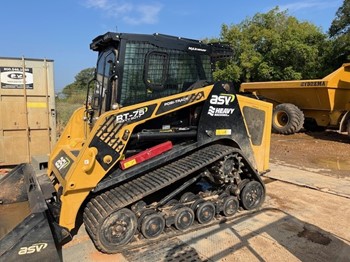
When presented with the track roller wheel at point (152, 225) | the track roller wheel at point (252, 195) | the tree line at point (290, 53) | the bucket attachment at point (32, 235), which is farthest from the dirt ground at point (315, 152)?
the tree line at point (290, 53)

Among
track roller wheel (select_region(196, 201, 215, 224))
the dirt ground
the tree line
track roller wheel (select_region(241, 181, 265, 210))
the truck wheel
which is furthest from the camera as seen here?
the tree line

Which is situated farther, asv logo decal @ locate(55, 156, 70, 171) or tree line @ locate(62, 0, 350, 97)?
tree line @ locate(62, 0, 350, 97)

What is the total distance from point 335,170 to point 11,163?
7356mm

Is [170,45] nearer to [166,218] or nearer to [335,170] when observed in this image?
[166,218]

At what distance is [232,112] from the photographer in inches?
181

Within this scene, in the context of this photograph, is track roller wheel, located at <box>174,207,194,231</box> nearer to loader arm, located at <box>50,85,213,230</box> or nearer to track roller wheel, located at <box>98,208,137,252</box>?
track roller wheel, located at <box>98,208,137,252</box>

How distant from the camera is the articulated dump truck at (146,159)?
3.57 meters

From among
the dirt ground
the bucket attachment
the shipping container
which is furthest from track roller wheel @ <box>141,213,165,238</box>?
the dirt ground

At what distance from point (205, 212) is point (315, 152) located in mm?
6500

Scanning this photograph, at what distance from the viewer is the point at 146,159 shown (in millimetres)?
3961

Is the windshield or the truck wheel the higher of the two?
the windshield

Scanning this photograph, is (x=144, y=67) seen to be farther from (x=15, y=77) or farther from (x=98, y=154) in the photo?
(x=15, y=77)

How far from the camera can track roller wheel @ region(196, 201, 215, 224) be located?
423 cm

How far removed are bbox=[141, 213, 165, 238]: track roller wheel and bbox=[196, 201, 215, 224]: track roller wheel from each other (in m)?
0.53
